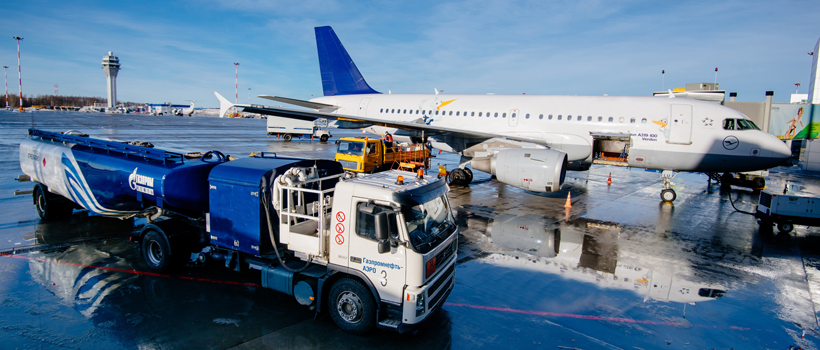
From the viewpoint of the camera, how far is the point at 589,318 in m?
6.86

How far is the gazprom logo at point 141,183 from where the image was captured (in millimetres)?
8305

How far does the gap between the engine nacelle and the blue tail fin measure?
1358cm

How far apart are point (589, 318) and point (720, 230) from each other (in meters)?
8.97

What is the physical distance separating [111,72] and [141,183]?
219465 millimetres

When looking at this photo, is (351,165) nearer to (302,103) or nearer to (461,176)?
(461,176)

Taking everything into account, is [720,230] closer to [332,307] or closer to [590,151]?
[590,151]

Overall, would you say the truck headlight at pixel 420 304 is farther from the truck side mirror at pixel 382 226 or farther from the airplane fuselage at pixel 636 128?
the airplane fuselage at pixel 636 128

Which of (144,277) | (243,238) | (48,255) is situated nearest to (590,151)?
(243,238)

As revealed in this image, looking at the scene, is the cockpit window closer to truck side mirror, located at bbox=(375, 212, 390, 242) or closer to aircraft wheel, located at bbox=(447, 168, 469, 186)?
aircraft wheel, located at bbox=(447, 168, 469, 186)

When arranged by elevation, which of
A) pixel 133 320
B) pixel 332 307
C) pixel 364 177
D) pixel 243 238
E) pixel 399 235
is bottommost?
pixel 133 320

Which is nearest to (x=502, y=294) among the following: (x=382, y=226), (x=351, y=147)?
(x=382, y=226)

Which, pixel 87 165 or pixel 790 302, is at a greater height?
pixel 87 165

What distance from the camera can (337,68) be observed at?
26719 millimetres

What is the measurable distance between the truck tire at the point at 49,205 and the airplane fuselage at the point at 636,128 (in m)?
13.3
